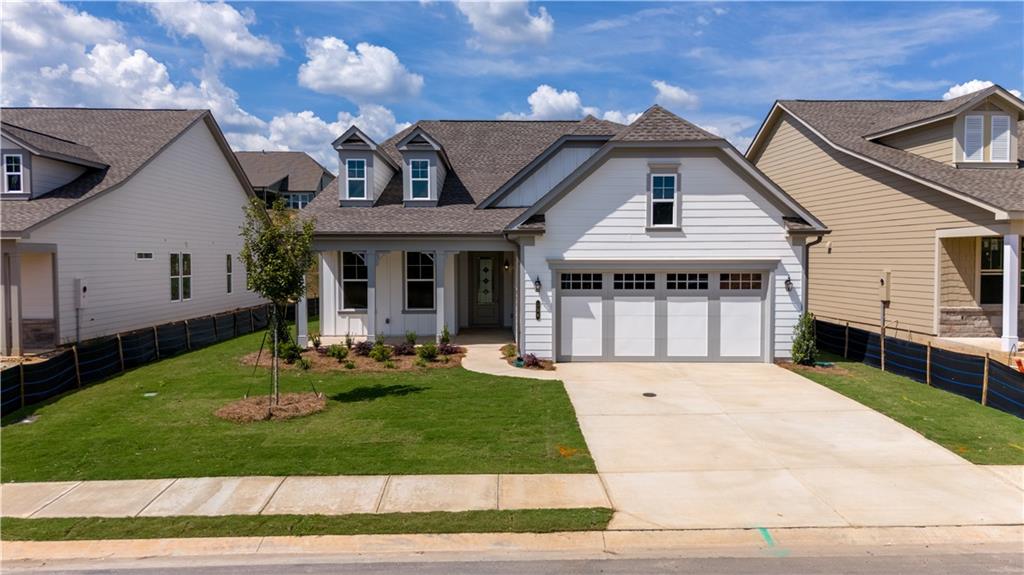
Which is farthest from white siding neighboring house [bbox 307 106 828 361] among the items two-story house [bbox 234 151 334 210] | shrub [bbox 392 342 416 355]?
two-story house [bbox 234 151 334 210]

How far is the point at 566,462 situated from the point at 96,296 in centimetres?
1641

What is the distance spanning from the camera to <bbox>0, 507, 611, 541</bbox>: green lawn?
6.47 m

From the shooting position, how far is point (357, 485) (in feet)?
25.2

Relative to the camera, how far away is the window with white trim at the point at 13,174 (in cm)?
1738

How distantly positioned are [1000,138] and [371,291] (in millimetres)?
18715

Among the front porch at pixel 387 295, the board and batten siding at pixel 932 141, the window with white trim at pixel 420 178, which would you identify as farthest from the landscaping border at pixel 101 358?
the board and batten siding at pixel 932 141

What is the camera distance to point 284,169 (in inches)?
1962

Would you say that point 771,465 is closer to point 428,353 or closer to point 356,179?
point 428,353

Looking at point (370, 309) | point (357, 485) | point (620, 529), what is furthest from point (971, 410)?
point (370, 309)

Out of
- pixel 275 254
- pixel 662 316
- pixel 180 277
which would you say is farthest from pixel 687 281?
pixel 180 277

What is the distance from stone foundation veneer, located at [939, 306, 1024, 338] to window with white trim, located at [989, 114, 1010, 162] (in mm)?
4444

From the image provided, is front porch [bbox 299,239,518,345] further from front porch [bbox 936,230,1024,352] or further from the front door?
front porch [bbox 936,230,1024,352]

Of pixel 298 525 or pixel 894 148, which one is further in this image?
pixel 894 148

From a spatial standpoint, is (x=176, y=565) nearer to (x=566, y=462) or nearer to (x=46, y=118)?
(x=566, y=462)
